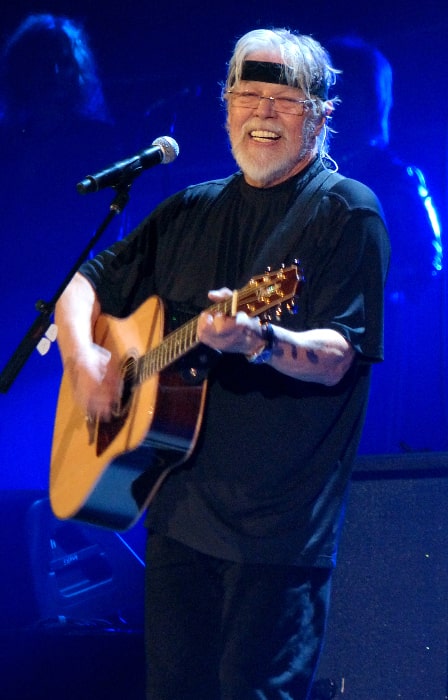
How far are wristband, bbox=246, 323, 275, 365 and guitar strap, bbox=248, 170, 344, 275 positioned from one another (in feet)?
1.21

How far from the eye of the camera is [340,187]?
2361 mm

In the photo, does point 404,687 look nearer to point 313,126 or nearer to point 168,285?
point 168,285

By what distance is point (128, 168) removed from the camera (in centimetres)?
241

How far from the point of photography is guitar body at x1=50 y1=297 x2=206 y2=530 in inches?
90.4

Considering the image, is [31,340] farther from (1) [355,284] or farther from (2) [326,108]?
(2) [326,108]

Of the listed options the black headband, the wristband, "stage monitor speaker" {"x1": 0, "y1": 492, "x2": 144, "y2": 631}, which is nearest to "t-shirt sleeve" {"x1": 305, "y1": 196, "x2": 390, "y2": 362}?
the wristband

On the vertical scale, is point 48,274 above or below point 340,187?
above

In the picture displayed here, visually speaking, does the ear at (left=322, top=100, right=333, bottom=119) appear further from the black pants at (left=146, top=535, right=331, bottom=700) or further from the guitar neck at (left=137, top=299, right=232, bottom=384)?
the black pants at (left=146, top=535, right=331, bottom=700)

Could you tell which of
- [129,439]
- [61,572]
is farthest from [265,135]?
[61,572]

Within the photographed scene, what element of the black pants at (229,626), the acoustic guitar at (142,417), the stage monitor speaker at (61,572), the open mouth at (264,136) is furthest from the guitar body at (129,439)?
the stage monitor speaker at (61,572)

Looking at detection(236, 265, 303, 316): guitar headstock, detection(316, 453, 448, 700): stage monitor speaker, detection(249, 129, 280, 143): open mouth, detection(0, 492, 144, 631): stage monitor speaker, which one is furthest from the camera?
detection(0, 492, 144, 631): stage monitor speaker

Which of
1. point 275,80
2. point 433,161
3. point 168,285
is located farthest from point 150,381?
point 433,161

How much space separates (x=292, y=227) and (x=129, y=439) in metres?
0.69

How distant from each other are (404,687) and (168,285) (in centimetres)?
157
